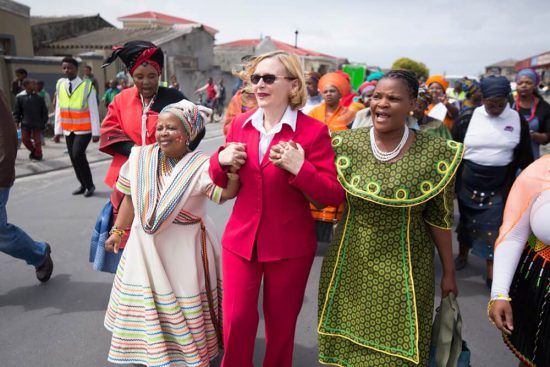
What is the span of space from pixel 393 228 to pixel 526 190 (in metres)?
0.58

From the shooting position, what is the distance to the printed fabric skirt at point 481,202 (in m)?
4.02

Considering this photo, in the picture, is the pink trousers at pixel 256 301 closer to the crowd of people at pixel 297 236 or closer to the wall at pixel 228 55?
the crowd of people at pixel 297 236

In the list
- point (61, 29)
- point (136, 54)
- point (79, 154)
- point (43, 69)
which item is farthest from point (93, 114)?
point (61, 29)

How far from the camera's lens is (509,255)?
192 cm

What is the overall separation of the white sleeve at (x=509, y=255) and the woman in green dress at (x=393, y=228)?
214 millimetres

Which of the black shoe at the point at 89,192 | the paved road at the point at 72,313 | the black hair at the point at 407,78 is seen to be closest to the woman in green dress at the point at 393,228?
the black hair at the point at 407,78

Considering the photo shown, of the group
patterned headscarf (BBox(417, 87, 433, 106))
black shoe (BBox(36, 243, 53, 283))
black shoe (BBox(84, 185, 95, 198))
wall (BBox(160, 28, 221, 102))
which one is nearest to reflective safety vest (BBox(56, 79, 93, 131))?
black shoe (BBox(84, 185, 95, 198))

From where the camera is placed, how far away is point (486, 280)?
4.31m

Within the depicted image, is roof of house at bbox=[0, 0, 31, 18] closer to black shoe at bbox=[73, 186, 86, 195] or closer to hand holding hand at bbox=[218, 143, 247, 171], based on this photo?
black shoe at bbox=[73, 186, 86, 195]

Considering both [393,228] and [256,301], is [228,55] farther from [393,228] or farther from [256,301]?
[393,228]

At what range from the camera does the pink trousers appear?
2.14m

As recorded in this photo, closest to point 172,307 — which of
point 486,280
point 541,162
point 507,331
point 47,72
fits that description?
point 507,331

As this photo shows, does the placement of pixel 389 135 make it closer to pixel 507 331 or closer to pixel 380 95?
pixel 380 95

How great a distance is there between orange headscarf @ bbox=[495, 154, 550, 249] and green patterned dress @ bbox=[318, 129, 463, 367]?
243 millimetres
